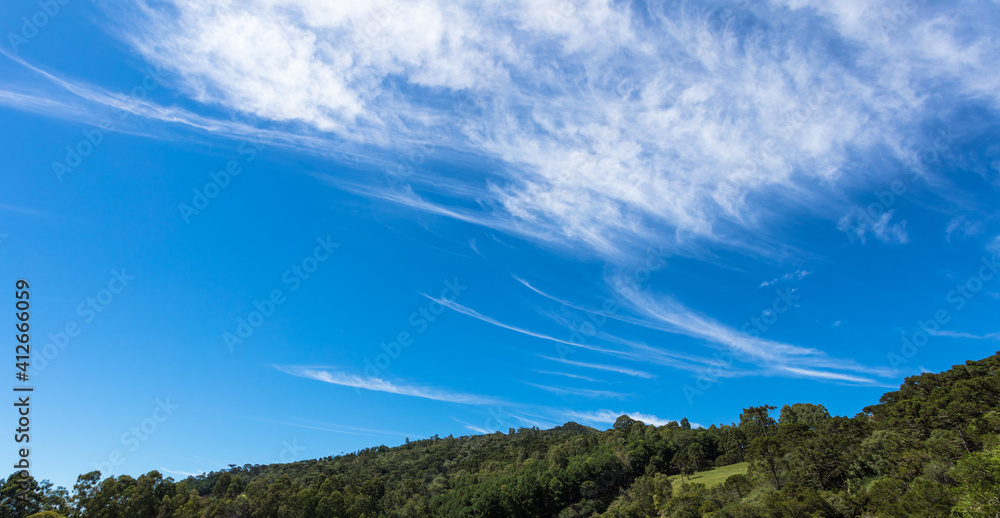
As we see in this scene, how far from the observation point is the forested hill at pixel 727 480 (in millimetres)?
40969

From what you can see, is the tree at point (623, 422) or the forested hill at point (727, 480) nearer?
the forested hill at point (727, 480)

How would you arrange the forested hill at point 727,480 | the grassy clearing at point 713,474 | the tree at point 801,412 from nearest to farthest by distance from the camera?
the forested hill at point 727,480 → the grassy clearing at point 713,474 → the tree at point 801,412

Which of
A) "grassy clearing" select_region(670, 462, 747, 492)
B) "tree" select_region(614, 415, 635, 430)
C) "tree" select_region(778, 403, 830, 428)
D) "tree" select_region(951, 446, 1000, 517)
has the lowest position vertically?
"tree" select_region(951, 446, 1000, 517)

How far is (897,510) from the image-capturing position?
3559cm

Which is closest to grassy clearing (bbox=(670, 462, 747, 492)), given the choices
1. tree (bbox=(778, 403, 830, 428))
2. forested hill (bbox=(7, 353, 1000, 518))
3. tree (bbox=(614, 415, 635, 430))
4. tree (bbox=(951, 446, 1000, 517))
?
forested hill (bbox=(7, 353, 1000, 518))

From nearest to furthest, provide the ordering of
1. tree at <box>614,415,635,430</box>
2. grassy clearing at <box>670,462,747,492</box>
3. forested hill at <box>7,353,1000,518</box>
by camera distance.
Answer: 1. forested hill at <box>7,353,1000,518</box>
2. grassy clearing at <box>670,462,747,492</box>
3. tree at <box>614,415,635,430</box>

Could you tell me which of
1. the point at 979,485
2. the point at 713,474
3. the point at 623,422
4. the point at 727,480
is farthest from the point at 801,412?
the point at 979,485

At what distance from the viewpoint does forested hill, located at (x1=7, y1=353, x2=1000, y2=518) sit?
1613 inches

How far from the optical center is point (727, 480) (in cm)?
6594

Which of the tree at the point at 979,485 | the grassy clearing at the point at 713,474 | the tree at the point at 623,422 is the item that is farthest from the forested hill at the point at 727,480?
the tree at the point at 623,422

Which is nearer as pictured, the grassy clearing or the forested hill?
the forested hill

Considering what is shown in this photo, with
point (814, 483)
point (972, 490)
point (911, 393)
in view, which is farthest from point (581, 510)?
point (972, 490)

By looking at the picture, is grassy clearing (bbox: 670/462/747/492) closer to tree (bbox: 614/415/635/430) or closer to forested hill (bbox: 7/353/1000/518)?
forested hill (bbox: 7/353/1000/518)

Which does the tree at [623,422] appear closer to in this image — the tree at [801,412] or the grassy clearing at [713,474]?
the tree at [801,412]
